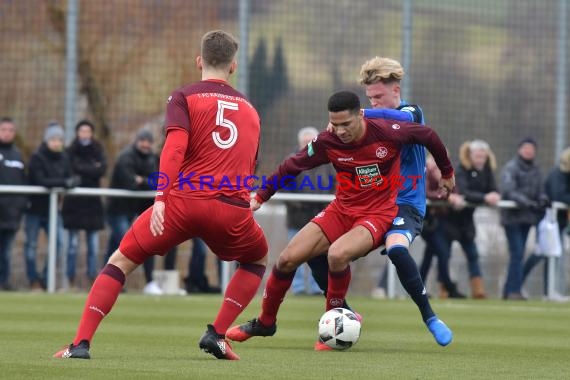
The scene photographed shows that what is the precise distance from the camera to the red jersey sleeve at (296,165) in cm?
962

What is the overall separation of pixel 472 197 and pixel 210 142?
9.83 meters

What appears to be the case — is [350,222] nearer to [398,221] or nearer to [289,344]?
A: [398,221]

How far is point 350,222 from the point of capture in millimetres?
9688

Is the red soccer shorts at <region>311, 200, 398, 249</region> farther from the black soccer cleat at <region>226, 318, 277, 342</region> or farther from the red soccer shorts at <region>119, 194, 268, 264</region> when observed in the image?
the red soccer shorts at <region>119, 194, 268, 264</region>

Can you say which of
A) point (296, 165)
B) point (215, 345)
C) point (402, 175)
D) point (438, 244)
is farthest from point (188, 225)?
point (438, 244)

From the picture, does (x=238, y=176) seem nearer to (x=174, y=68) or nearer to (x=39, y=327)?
(x=39, y=327)

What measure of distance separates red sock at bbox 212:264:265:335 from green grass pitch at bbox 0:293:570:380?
0.25 metres

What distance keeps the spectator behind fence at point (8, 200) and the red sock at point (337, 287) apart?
780 cm

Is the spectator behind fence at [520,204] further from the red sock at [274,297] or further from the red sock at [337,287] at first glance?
the red sock at [274,297]

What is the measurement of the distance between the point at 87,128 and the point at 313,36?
185 inches

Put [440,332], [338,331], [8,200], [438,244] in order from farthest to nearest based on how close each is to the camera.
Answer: [438,244] < [8,200] < [338,331] < [440,332]

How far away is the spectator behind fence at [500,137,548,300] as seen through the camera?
17.5 metres

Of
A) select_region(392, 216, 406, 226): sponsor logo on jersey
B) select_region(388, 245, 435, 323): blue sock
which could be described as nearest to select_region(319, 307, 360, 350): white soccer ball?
select_region(388, 245, 435, 323): blue sock

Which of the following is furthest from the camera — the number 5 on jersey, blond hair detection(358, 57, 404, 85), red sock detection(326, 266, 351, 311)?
blond hair detection(358, 57, 404, 85)
